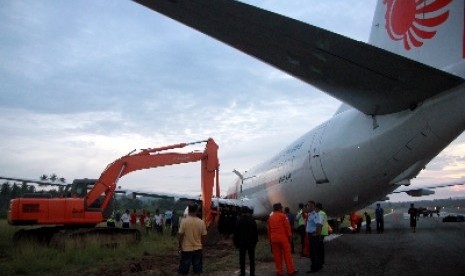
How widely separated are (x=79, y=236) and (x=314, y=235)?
916 centimetres

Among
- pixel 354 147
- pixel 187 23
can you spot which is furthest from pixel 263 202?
pixel 187 23

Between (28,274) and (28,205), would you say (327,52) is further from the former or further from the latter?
(28,205)

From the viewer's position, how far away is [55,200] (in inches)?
599

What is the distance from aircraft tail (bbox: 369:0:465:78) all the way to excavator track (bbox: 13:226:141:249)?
11603mm

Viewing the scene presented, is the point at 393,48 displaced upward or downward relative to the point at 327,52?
upward

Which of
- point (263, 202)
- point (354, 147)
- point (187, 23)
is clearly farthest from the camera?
point (263, 202)

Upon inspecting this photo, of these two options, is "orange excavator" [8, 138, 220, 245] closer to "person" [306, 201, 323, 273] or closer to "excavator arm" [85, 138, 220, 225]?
"excavator arm" [85, 138, 220, 225]

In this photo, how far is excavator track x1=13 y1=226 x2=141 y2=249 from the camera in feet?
48.2

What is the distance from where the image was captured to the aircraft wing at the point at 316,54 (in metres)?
5.09

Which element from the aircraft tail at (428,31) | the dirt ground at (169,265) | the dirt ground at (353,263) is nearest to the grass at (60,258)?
the dirt ground at (169,265)

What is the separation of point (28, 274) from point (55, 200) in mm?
5447

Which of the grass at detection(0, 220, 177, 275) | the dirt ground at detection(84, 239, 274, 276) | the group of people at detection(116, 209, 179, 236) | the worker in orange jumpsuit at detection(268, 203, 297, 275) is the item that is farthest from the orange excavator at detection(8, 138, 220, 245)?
the worker in orange jumpsuit at detection(268, 203, 297, 275)

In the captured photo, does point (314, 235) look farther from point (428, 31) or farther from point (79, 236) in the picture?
point (79, 236)

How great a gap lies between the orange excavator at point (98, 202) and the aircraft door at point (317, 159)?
4.07 metres
